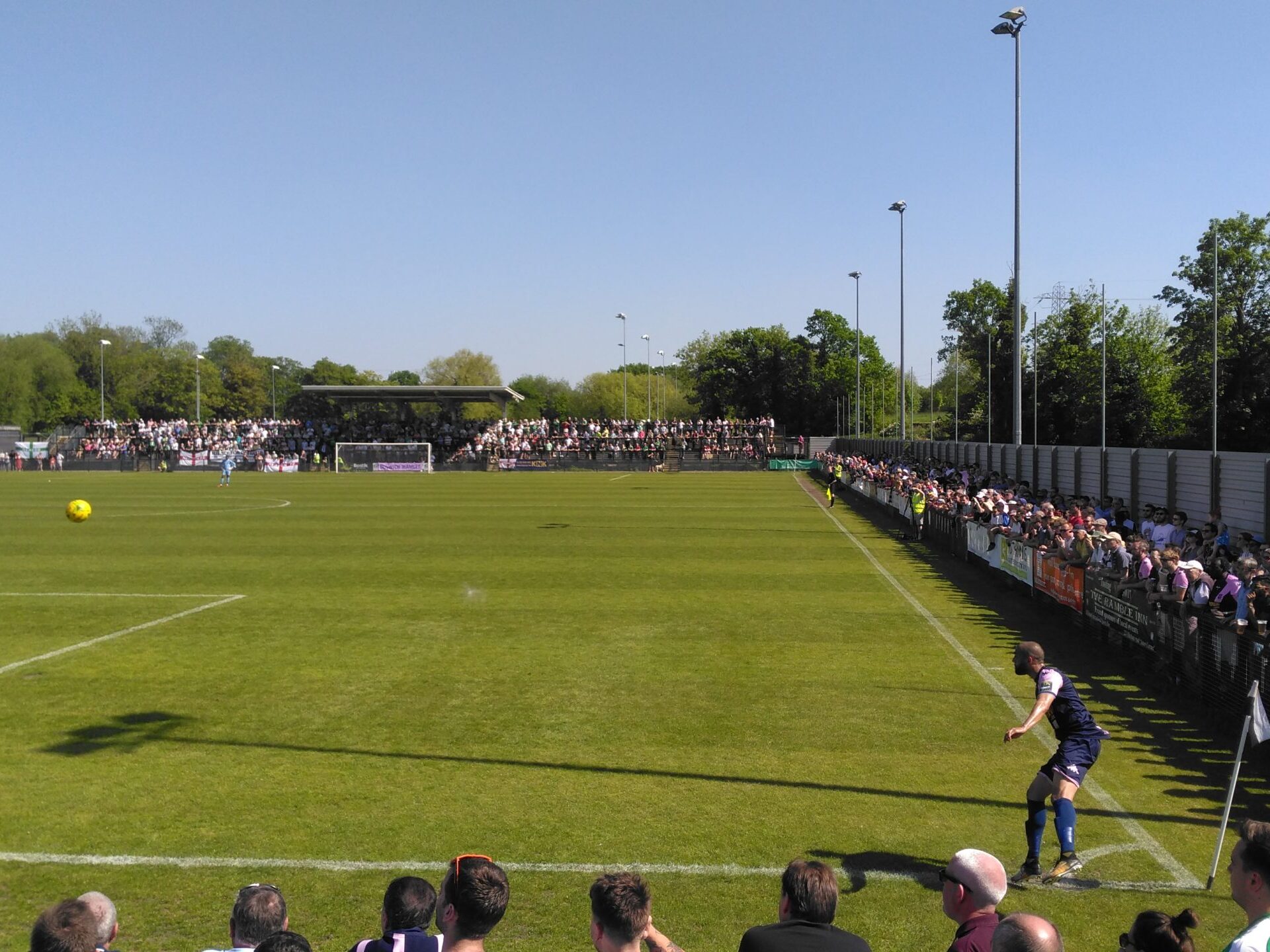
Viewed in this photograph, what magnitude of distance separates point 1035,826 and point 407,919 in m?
5.36

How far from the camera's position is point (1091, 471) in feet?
95.2

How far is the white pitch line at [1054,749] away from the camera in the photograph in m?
8.09

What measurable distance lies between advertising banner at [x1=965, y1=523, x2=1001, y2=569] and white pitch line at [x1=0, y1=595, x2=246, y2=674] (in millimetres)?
16011

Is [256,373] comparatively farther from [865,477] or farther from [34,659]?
[34,659]

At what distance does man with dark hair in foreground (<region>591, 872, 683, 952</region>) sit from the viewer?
4.08 meters

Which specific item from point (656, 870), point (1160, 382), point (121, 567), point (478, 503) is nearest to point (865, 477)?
point (478, 503)

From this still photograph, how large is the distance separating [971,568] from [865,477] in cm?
2321

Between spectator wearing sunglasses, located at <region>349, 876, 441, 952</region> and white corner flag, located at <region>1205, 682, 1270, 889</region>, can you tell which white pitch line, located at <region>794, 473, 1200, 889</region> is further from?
spectator wearing sunglasses, located at <region>349, 876, 441, 952</region>

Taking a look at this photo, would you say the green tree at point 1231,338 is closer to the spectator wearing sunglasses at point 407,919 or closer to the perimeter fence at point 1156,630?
the perimeter fence at point 1156,630

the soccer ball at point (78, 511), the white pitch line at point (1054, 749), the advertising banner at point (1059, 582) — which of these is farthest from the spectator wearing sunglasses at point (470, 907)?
the soccer ball at point (78, 511)

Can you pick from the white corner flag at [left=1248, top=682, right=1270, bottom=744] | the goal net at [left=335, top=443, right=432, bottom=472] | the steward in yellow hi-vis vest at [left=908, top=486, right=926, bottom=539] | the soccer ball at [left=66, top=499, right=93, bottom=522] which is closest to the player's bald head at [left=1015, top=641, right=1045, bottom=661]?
the white corner flag at [left=1248, top=682, right=1270, bottom=744]

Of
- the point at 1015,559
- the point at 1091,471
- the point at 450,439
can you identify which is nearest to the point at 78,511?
the point at 1015,559

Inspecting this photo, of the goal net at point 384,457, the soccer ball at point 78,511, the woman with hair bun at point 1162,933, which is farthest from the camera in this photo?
the goal net at point 384,457

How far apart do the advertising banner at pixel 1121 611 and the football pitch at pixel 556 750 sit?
0.52 m
